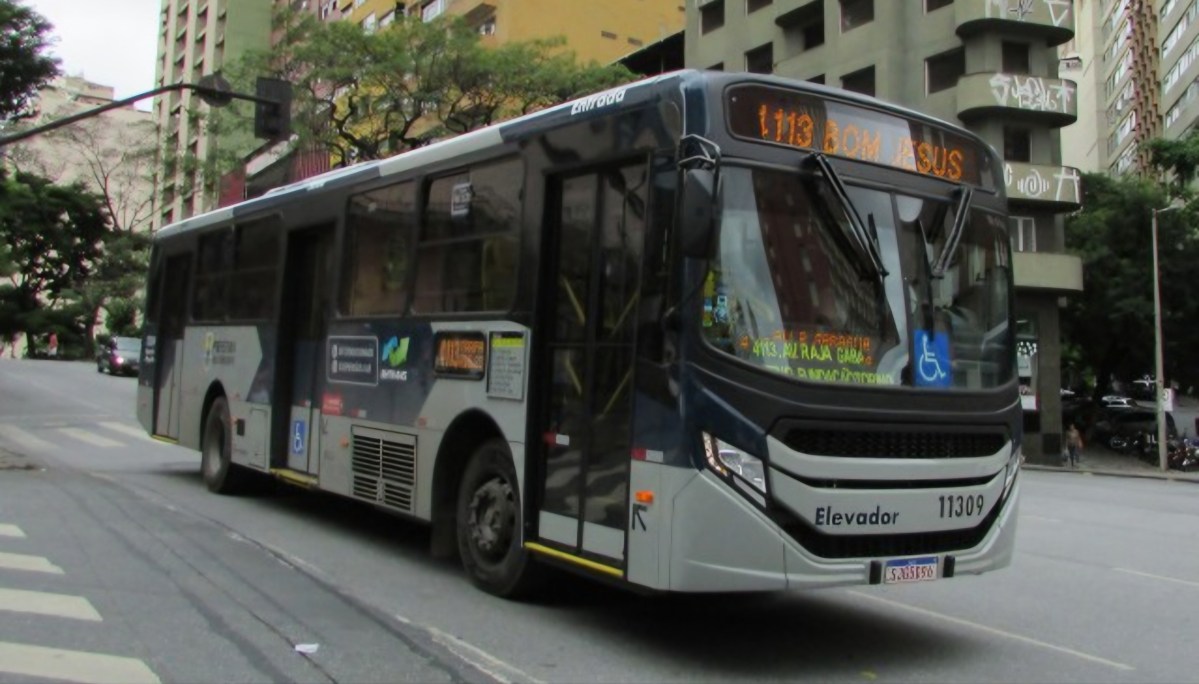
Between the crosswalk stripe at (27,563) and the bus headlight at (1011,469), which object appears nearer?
the bus headlight at (1011,469)

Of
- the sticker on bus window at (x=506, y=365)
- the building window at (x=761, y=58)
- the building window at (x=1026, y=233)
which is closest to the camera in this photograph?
the sticker on bus window at (x=506, y=365)

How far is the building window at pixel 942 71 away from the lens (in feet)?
118

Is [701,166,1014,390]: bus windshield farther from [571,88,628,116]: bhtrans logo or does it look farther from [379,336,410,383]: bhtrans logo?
[379,336,410,383]: bhtrans logo

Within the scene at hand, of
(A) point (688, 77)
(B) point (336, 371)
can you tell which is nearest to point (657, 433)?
(A) point (688, 77)

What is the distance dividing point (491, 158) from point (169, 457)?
1167cm

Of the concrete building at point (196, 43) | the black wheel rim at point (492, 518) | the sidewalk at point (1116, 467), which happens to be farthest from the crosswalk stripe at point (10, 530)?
the concrete building at point (196, 43)

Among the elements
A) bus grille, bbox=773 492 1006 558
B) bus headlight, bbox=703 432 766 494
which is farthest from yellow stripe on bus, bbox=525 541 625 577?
bus grille, bbox=773 492 1006 558

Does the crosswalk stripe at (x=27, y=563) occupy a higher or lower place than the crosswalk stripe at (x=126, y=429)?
lower

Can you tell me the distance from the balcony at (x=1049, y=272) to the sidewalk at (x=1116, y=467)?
237 inches

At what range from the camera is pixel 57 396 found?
29.5 meters

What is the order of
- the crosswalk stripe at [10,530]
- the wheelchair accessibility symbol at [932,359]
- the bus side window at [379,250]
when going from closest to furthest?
the wheelchair accessibility symbol at [932,359] → the bus side window at [379,250] → the crosswalk stripe at [10,530]

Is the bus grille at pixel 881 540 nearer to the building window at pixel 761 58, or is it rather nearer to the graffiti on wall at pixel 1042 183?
the graffiti on wall at pixel 1042 183

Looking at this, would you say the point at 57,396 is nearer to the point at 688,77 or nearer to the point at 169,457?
the point at 169,457

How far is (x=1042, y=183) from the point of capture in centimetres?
3509
